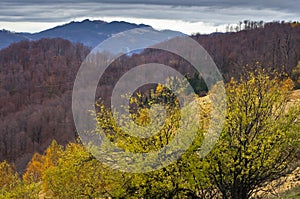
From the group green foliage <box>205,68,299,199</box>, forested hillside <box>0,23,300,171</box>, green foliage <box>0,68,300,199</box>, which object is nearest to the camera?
green foliage <box>0,68,300,199</box>

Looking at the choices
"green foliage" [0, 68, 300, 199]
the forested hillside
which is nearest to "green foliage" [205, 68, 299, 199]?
"green foliage" [0, 68, 300, 199]

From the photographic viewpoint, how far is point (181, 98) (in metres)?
18.0

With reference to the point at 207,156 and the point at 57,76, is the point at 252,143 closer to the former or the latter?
the point at 207,156

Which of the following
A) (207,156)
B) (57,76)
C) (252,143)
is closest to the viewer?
(207,156)

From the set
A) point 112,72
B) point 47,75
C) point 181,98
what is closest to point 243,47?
point 112,72

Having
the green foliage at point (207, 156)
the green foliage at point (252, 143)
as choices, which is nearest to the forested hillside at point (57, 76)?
the green foliage at point (252, 143)

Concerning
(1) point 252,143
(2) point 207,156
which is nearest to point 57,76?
(2) point 207,156

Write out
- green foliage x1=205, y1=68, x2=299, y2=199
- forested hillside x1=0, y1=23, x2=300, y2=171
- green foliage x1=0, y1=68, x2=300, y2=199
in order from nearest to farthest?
1. green foliage x1=0, y1=68, x2=300, y2=199
2. green foliage x1=205, y1=68, x2=299, y2=199
3. forested hillside x1=0, y1=23, x2=300, y2=171

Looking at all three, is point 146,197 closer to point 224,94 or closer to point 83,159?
point 83,159

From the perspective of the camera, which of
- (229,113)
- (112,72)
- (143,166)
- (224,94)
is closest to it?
(143,166)

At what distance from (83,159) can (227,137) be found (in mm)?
5361

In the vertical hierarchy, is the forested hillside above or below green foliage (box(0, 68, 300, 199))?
below

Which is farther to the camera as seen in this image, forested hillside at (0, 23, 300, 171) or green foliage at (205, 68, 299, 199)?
forested hillside at (0, 23, 300, 171)

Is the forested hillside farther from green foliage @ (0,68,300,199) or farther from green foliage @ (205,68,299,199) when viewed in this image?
green foliage @ (0,68,300,199)
